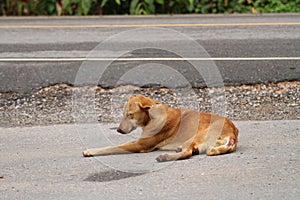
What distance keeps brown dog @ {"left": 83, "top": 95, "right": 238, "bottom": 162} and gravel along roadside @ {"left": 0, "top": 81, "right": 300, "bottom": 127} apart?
1295mm

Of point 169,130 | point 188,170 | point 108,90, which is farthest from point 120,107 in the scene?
point 188,170

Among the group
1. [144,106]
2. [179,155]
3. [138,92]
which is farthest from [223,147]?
[138,92]

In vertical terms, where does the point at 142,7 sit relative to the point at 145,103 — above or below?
below

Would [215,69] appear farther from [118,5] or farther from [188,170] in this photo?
[118,5]

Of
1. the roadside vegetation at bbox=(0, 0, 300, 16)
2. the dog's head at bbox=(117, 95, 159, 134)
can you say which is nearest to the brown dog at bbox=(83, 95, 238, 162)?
the dog's head at bbox=(117, 95, 159, 134)

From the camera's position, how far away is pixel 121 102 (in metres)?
7.69

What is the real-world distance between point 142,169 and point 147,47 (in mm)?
4540

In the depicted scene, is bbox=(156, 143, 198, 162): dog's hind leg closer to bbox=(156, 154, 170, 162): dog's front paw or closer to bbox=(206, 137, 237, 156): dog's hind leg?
bbox=(156, 154, 170, 162): dog's front paw

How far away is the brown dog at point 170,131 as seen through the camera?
566 cm

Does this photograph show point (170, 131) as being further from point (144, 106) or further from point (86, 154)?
point (86, 154)

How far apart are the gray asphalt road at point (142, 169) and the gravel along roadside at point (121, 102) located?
60cm

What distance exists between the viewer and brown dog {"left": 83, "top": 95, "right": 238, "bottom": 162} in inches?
223

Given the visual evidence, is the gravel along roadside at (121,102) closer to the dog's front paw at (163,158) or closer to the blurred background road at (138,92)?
the blurred background road at (138,92)

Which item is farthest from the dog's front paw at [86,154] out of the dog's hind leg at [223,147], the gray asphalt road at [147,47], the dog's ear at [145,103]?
the gray asphalt road at [147,47]
